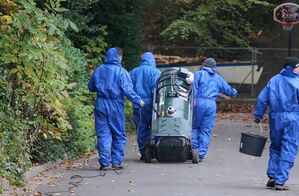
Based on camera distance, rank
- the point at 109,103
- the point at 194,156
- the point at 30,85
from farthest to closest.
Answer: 1. the point at 194,156
2. the point at 109,103
3. the point at 30,85

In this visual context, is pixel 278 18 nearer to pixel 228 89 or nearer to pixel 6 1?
pixel 228 89

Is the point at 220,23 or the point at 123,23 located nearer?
the point at 123,23

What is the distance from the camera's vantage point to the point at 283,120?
1019 cm

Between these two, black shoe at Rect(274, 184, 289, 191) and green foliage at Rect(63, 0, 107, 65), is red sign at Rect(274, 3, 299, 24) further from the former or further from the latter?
black shoe at Rect(274, 184, 289, 191)

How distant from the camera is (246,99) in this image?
83.3 feet

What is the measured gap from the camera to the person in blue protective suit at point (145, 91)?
43.2 ft

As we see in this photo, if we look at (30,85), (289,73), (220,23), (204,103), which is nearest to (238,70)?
(220,23)

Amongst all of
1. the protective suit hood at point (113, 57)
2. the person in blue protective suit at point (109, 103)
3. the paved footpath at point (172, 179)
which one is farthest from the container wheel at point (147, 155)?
the protective suit hood at point (113, 57)

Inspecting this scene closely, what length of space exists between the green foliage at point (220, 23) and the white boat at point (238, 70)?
2.65 ft

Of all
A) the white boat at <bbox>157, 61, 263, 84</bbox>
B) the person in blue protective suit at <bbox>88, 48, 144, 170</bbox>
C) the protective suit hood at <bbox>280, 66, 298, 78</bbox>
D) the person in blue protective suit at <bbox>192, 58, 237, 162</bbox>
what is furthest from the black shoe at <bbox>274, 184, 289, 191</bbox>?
the white boat at <bbox>157, 61, 263, 84</bbox>

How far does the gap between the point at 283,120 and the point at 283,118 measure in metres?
0.03

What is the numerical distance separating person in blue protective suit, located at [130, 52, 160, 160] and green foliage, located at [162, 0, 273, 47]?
32.4 ft

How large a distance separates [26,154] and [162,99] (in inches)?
122

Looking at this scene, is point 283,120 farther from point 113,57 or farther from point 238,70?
point 238,70
